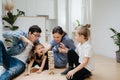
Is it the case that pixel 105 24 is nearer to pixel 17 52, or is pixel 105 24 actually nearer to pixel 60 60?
pixel 60 60

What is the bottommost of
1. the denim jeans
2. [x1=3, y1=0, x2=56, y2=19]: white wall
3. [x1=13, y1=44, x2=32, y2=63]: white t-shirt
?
the denim jeans

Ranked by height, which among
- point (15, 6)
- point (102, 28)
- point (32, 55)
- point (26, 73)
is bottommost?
point (26, 73)

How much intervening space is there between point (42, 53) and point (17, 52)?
1.01 feet

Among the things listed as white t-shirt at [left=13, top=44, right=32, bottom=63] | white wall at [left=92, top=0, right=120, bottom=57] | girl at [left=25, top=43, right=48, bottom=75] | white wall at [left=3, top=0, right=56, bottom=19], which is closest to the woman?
girl at [left=25, top=43, right=48, bottom=75]

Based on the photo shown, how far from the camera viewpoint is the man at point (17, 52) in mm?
2232

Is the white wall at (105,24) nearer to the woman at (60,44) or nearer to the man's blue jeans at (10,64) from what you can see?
the woman at (60,44)

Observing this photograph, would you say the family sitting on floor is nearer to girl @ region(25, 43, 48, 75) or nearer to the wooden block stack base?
girl @ region(25, 43, 48, 75)

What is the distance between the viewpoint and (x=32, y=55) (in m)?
2.53

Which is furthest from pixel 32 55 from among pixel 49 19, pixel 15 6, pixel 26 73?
pixel 49 19

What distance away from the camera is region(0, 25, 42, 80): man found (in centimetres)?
223

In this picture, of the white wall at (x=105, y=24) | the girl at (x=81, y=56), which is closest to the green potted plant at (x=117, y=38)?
the white wall at (x=105, y=24)

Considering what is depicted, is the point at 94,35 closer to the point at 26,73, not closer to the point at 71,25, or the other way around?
the point at 71,25

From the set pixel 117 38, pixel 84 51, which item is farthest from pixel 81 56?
pixel 117 38

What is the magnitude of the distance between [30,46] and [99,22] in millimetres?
2395
